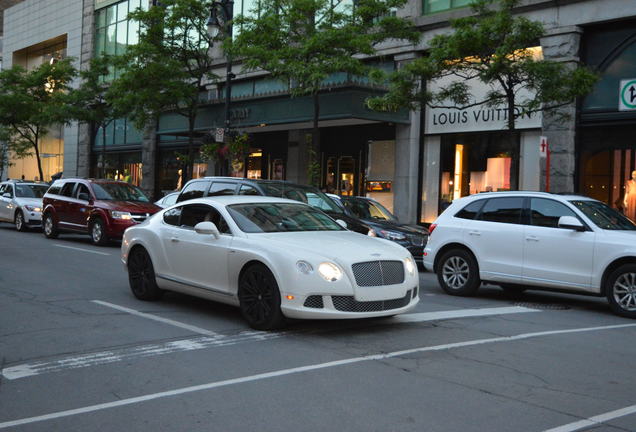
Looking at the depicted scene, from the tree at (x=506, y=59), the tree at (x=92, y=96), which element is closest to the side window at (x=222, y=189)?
the tree at (x=506, y=59)

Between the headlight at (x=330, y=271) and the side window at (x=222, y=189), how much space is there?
7682 millimetres

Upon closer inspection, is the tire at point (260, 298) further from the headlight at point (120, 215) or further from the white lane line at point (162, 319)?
the headlight at point (120, 215)

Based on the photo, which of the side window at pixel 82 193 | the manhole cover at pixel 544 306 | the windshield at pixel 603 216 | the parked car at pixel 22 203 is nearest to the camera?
the windshield at pixel 603 216

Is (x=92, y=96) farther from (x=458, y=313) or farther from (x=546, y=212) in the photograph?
(x=458, y=313)

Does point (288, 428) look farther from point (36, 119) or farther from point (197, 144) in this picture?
point (36, 119)

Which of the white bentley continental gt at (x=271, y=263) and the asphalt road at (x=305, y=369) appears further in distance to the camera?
the white bentley continental gt at (x=271, y=263)

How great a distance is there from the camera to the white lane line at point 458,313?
29.6 feet

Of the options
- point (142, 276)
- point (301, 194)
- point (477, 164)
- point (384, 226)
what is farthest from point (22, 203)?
point (142, 276)

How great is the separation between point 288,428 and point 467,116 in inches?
795

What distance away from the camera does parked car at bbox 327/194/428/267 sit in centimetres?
1620

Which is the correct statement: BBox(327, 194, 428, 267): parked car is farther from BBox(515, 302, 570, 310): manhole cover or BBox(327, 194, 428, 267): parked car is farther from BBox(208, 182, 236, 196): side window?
BBox(515, 302, 570, 310): manhole cover

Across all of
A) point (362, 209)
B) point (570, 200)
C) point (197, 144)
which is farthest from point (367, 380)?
point (197, 144)

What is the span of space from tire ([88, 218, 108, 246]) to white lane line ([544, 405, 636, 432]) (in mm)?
15558

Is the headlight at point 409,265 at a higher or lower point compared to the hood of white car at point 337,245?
lower
